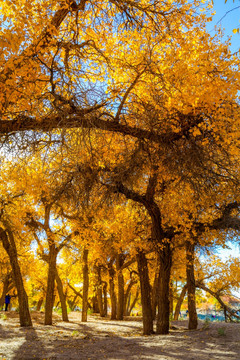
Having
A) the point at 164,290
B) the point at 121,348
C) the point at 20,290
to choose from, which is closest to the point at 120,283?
the point at 20,290

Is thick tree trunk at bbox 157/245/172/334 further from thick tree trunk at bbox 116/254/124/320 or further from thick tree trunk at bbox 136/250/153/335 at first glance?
thick tree trunk at bbox 116/254/124/320

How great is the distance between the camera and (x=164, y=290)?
1009 centimetres

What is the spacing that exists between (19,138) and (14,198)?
794cm

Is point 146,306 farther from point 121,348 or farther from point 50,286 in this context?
point 50,286

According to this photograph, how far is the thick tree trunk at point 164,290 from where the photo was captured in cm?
1005

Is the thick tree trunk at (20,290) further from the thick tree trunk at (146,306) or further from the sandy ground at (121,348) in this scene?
the thick tree trunk at (146,306)

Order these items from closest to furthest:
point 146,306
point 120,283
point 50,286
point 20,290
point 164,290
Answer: point 164,290
point 146,306
point 20,290
point 50,286
point 120,283

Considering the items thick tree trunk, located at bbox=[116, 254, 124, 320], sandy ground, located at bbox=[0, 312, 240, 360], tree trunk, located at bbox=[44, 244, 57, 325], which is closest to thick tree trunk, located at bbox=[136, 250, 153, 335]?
sandy ground, located at bbox=[0, 312, 240, 360]

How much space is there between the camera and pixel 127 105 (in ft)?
22.2

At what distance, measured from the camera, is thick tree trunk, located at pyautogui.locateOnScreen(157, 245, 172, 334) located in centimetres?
1005

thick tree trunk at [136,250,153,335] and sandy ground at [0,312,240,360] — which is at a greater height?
thick tree trunk at [136,250,153,335]

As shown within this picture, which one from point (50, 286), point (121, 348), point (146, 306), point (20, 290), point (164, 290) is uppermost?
point (164, 290)

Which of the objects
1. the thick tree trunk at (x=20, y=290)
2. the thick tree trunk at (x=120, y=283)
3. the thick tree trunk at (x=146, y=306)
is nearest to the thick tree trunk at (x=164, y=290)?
the thick tree trunk at (x=146, y=306)

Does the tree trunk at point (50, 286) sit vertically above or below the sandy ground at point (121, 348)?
above
